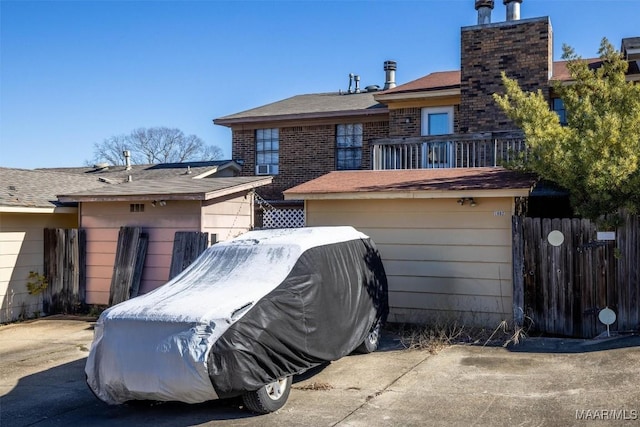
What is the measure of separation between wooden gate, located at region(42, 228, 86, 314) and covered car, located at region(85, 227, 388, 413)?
6.45m

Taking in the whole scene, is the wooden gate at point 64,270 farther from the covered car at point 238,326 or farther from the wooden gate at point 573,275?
the wooden gate at point 573,275

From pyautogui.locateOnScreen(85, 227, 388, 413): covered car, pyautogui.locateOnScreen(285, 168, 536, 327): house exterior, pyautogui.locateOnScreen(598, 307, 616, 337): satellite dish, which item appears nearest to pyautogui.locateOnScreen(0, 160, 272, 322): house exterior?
pyautogui.locateOnScreen(285, 168, 536, 327): house exterior

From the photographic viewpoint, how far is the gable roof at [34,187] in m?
12.7

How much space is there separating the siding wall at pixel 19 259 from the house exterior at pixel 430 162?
17.7ft

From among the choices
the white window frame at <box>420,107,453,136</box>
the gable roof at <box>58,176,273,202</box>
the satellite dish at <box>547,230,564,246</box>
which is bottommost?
the satellite dish at <box>547,230,564,246</box>

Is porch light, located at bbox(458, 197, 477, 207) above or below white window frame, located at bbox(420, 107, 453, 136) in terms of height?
below

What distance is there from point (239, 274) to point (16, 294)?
7.71 meters

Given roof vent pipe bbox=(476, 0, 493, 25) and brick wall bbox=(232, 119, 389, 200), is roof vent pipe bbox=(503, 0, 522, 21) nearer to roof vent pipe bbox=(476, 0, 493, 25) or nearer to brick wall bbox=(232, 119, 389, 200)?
roof vent pipe bbox=(476, 0, 493, 25)

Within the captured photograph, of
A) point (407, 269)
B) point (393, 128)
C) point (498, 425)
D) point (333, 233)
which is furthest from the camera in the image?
point (393, 128)

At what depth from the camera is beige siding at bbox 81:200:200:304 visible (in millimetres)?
12828

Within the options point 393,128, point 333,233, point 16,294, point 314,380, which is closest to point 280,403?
point 314,380

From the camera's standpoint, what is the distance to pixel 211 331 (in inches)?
238

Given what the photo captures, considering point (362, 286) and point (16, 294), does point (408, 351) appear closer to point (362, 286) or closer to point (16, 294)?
point (362, 286)

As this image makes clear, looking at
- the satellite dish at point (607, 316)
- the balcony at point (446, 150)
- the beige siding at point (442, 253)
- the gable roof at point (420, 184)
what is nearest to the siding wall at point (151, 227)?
the gable roof at point (420, 184)
